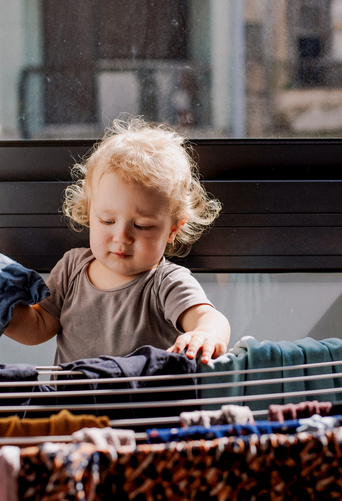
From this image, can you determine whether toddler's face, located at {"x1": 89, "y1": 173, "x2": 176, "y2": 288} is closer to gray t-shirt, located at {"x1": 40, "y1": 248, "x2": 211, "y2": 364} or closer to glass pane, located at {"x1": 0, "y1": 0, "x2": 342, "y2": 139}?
gray t-shirt, located at {"x1": 40, "y1": 248, "x2": 211, "y2": 364}

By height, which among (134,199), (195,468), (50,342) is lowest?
(50,342)

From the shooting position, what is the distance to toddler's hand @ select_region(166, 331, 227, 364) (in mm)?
672

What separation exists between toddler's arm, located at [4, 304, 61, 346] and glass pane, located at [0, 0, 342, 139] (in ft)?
1.37

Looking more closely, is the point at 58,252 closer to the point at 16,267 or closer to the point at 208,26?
the point at 16,267

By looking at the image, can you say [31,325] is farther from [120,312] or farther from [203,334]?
[203,334]

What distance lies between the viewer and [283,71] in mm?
1134

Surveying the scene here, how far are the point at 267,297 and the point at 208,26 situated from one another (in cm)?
61

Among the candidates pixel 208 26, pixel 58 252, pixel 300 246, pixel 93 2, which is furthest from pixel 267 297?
pixel 93 2

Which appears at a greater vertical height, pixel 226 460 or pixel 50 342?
pixel 226 460

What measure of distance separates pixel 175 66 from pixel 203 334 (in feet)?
2.17

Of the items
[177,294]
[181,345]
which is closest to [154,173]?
[177,294]

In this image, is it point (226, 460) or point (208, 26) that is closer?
point (226, 460)

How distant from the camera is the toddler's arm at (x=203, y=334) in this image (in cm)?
69

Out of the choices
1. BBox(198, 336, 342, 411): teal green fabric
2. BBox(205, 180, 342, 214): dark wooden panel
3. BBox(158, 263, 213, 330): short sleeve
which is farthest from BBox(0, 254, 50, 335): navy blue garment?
BBox(205, 180, 342, 214): dark wooden panel
